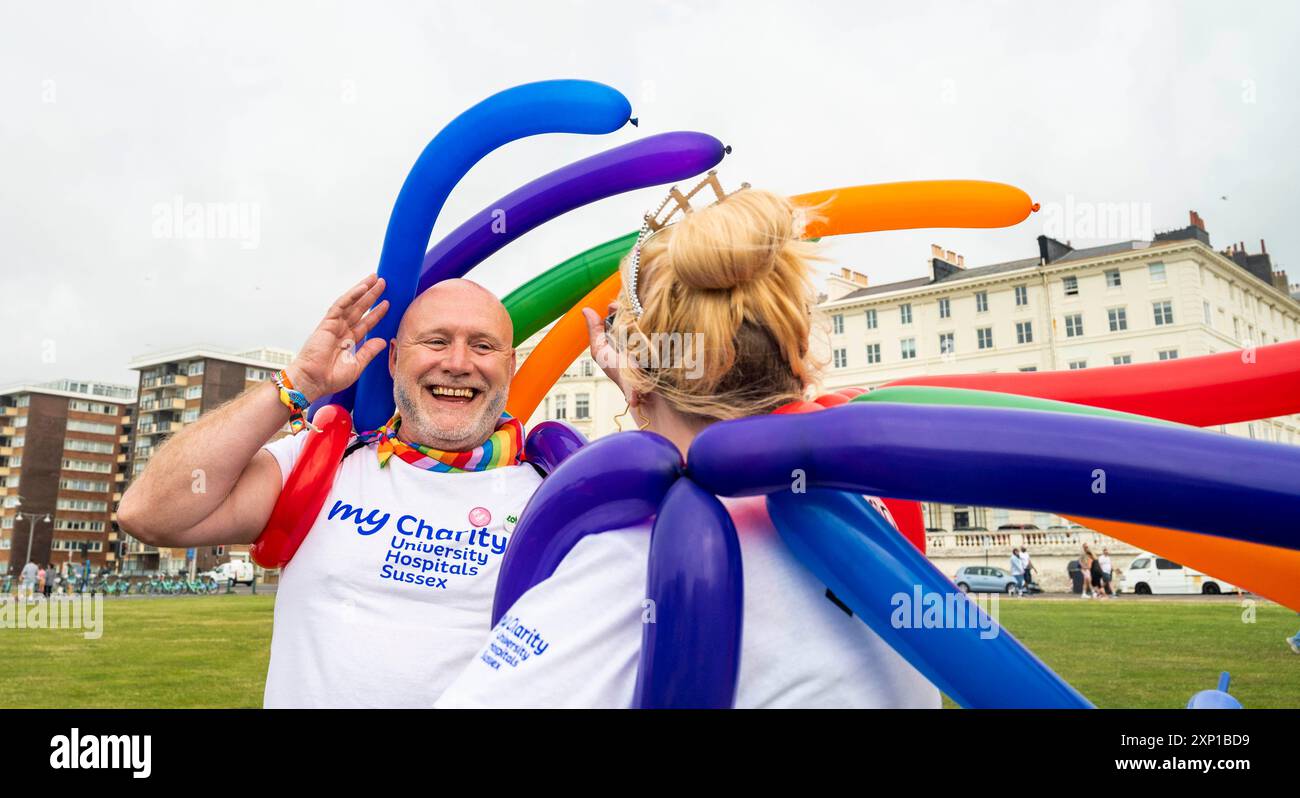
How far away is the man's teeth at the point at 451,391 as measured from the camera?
3.44 m

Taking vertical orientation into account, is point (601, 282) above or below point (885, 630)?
above

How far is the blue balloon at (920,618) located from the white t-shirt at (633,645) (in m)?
0.05

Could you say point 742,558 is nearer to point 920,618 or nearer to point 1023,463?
point 920,618

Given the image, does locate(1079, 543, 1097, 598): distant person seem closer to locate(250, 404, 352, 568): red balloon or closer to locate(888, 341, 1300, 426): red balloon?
locate(888, 341, 1300, 426): red balloon

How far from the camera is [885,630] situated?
1.67 metres

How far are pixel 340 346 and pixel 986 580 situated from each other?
3456 centimetres

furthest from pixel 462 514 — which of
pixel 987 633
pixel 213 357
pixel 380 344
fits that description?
pixel 213 357

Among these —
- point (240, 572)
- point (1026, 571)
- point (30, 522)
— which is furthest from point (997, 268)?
point (30, 522)

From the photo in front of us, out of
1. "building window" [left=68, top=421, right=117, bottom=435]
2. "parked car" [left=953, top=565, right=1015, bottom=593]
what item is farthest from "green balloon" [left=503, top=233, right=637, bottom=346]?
"building window" [left=68, top=421, right=117, bottom=435]

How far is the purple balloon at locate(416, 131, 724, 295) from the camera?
3656 millimetres

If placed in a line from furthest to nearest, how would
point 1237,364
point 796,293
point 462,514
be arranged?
1. point 462,514
2. point 1237,364
3. point 796,293

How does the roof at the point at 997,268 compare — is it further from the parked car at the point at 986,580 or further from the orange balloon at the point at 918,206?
the orange balloon at the point at 918,206
